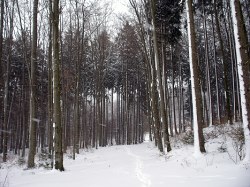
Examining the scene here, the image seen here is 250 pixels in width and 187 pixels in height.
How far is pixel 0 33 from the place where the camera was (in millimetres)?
13461

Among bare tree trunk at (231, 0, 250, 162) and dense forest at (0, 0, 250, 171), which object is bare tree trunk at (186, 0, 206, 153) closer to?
dense forest at (0, 0, 250, 171)

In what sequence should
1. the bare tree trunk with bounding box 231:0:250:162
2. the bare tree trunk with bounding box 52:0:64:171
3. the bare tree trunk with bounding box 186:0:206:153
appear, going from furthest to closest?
1. the bare tree trunk with bounding box 52:0:64:171
2. the bare tree trunk with bounding box 186:0:206:153
3. the bare tree trunk with bounding box 231:0:250:162

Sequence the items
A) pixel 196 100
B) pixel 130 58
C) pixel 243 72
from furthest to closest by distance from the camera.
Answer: pixel 130 58 → pixel 196 100 → pixel 243 72

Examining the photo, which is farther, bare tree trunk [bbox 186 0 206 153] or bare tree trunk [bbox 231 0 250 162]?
bare tree trunk [bbox 186 0 206 153]

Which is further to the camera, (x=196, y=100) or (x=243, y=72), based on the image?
(x=196, y=100)

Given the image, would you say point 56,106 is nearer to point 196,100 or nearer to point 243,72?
point 196,100

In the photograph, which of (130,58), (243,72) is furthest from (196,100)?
(130,58)

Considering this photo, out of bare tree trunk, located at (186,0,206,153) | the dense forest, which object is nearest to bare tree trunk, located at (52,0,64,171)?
the dense forest

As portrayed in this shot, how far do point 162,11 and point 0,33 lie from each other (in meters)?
11.2

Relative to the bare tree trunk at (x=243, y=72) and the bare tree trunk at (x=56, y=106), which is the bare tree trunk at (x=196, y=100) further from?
the bare tree trunk at (x=56, y=106)

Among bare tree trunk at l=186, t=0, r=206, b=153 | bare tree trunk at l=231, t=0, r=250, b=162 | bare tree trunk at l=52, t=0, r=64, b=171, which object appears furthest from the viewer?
bare tree trunk at l=52, t=0, r=64, b=171

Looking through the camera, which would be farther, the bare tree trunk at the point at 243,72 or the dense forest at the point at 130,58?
the dense forest at the point at 130,58

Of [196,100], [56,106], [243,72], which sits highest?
[243,72]

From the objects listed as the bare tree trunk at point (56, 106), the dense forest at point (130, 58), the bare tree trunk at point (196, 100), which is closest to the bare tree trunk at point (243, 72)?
the dense forest at point (130, 58)
